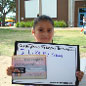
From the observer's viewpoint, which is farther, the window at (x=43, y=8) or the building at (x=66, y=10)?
the window at (x=43, y=8)

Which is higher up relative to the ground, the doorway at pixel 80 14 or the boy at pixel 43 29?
the doorway at pixel 80 14

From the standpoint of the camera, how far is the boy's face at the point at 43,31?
2.52 metres

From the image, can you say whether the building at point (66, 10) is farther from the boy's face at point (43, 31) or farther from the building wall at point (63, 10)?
the boy's face at point (43, 31)

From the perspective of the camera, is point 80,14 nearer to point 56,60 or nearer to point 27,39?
point 27,39

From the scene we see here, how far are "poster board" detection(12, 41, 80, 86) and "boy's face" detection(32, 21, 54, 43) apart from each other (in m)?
0.19

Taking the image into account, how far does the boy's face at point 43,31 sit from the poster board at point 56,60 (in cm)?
19

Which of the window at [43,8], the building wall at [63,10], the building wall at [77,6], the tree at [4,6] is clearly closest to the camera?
the building wall at [77,6]

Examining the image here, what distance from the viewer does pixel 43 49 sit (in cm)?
236

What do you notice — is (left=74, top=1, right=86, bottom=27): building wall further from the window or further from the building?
the window

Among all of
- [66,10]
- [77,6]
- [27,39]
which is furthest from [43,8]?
[27,39]

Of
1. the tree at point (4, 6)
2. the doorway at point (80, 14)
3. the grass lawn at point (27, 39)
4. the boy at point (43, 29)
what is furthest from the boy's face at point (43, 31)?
the tree at point (4, 6)

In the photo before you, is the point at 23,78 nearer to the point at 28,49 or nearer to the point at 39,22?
the point at 28,49

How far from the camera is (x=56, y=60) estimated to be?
235cm

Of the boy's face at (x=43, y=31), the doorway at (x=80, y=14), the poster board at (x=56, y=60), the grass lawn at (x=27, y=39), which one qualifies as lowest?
the grass lawn at (x=27, y=39)
